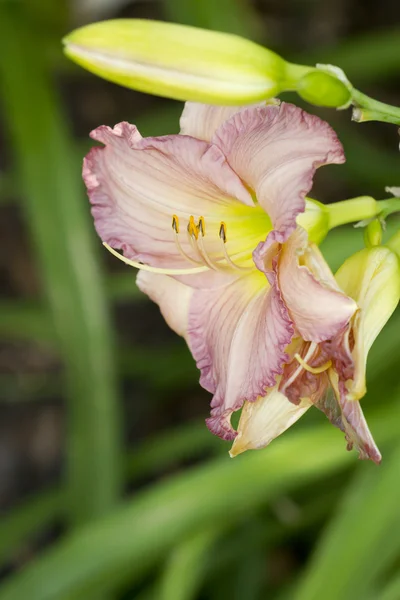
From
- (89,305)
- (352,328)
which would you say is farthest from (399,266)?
(89,305)

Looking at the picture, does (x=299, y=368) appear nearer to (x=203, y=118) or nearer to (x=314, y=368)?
(x=314, y=368)

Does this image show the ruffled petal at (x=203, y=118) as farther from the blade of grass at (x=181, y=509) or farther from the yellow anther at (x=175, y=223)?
the blade of grass at (x=181, y=509)

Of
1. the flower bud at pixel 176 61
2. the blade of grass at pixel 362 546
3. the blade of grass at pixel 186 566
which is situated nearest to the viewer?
the flower bud at pixel 176 61

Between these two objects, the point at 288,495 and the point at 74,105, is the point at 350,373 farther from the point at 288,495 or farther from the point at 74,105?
the point at 74,105

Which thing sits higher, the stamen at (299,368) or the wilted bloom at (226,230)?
the wilted bloom at (226,230)

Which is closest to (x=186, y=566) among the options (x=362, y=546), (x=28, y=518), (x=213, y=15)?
(x=362, y=546)

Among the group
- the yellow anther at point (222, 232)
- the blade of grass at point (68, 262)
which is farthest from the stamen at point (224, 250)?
the blade of grass at point (68, 262)
